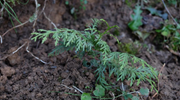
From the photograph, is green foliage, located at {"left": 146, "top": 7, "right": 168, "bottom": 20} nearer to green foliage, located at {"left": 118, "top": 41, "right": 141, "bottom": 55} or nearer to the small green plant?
green foliage, located at {"left": 118, "top": 41, "right": 141, "bottom": 55}

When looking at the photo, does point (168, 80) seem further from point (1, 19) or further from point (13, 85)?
point (1, 19)

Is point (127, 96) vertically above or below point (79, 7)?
below

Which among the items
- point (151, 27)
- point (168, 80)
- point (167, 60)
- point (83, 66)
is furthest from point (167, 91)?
point (151, 27)

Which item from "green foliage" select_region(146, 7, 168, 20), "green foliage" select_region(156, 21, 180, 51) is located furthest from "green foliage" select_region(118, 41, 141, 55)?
"green foliage" select_region(146, 7, 168, 20)

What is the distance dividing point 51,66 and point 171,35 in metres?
2.05

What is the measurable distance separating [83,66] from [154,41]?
1474 millimetres

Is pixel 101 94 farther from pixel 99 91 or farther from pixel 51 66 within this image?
pixel 51 66

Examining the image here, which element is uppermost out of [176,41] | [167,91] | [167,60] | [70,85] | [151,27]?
[151,27]

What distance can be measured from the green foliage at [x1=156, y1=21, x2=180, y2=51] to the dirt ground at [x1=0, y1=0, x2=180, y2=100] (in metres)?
0.15

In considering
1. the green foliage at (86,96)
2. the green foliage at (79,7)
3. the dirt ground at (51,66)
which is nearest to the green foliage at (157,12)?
the dirt ground at (51,66)

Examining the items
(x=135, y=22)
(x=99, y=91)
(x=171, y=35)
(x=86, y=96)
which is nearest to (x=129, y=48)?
(x=135, y=22)

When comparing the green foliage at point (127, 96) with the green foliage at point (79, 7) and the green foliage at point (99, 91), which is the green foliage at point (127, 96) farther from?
the green foliage at point (79, 7)

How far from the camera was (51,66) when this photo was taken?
1959mm

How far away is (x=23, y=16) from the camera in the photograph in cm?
227
